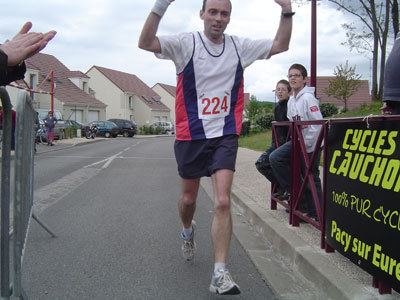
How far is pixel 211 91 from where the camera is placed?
3.35 meters

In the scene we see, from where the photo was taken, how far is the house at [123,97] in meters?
61.1

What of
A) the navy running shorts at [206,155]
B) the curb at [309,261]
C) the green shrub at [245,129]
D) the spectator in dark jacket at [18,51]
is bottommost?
the curb at [309,261]

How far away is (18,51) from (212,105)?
1.71 m

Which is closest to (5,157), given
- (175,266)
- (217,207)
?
(217,207)

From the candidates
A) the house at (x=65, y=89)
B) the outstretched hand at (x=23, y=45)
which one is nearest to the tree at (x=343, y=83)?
the house at (x=65, y=89)

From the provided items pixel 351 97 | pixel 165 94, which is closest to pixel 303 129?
pixel 351 97

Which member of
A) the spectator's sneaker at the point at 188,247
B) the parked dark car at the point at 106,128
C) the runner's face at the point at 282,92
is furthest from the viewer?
the parked dark car at the point at 106,128

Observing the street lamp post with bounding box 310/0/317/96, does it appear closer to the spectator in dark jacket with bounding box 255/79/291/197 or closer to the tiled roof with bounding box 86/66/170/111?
the spectator in dark jacket with bounding box 255/79/291/197

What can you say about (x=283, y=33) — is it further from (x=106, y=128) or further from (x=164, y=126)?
(x=164, y=126)

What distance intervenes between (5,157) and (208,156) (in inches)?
59.8

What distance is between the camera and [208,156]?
133 inches

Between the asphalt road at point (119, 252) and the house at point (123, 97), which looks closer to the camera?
the asphalt road at point (119, 252)

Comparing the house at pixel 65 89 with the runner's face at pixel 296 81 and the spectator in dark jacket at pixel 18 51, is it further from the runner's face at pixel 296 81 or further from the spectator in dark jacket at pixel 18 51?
the spectator in dark jacket at pixel 18 51

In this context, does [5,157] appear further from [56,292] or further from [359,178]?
[359,178]
